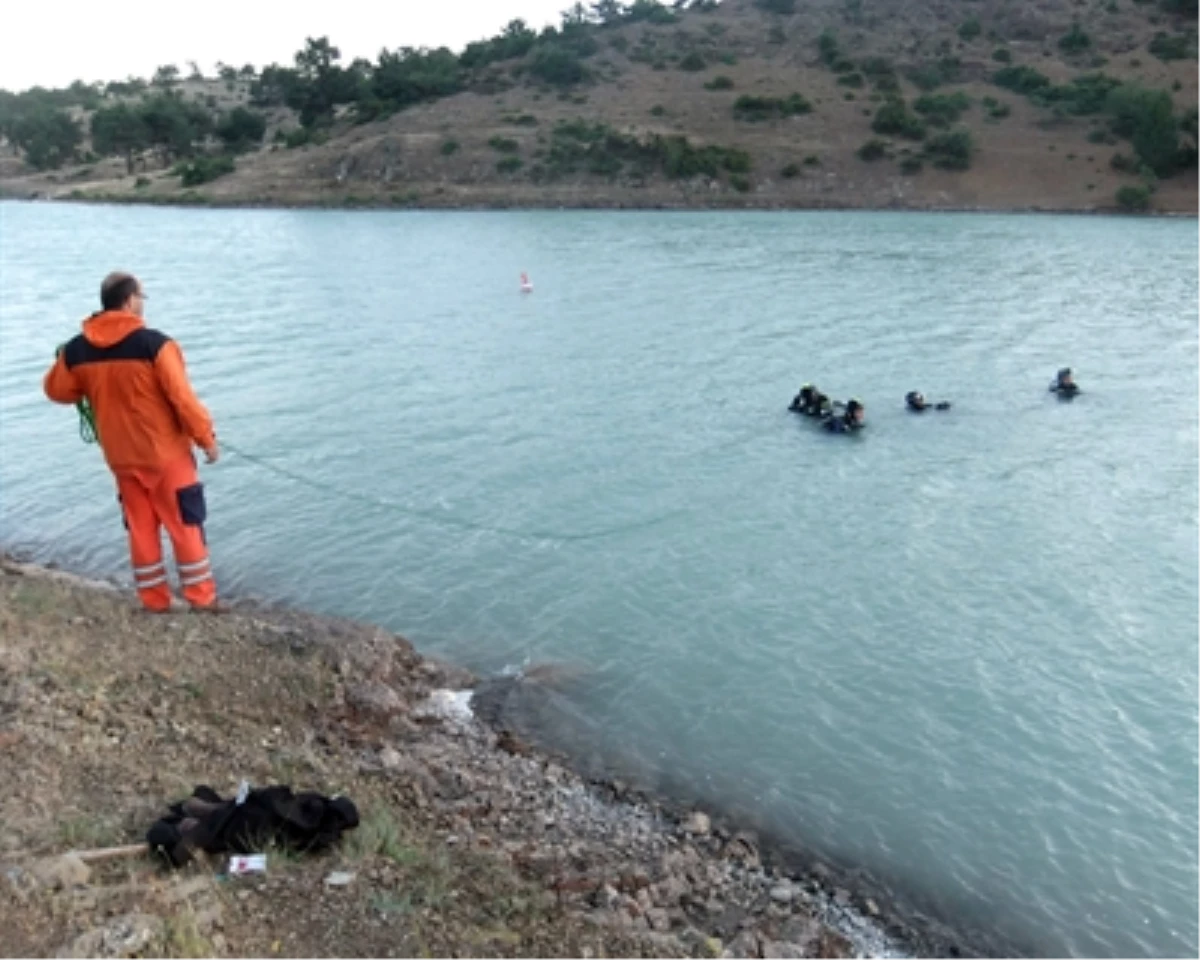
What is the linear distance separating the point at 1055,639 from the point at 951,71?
8708cm

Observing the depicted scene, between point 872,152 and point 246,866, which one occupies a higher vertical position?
point 872,152

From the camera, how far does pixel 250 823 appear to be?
602 cm

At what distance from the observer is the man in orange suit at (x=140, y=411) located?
7766 millimetres

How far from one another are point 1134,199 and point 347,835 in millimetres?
65369

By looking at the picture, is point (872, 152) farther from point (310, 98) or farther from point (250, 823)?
point (250, 823)

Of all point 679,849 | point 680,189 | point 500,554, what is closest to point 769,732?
point 679,849

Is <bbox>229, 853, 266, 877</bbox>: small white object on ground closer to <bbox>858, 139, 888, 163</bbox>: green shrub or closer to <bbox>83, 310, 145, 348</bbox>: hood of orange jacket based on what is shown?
<bbox>83, 310, 145, 348</bbox>: hood of orange jacket

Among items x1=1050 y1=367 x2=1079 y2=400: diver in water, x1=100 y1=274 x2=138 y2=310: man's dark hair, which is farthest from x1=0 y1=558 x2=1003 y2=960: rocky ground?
x1=1050 y1=367 x2=1079 y2=400: diver in water

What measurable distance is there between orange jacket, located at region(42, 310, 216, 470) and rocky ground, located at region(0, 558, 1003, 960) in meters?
1.83

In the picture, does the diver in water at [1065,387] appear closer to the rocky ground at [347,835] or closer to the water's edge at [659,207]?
the rocky ground at [347,835]

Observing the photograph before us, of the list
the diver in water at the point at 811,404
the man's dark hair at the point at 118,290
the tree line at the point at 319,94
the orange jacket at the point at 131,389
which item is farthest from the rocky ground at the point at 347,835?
the tree line at the point at 319,94

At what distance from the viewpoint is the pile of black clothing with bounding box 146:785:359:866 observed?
586 cm

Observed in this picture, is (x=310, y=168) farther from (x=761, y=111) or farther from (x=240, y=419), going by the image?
(x=240, y=419)

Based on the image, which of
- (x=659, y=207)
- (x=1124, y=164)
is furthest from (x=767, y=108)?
(x=1124, y=164)
